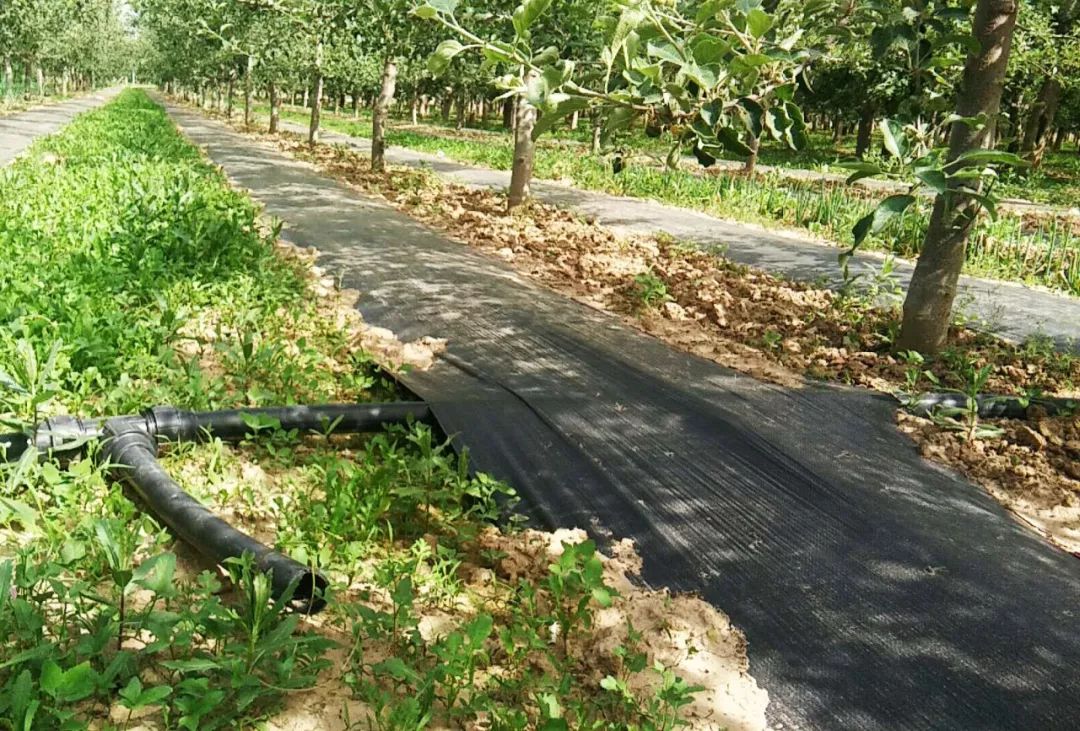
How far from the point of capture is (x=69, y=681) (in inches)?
76.6

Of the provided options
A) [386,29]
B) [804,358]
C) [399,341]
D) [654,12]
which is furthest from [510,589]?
[386,29]

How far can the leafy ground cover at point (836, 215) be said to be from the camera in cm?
909

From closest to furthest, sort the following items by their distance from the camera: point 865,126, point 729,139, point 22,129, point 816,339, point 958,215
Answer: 1. point 729,139
2. point 958,215
3. point 816,339
4. point 22,129
5. point 865,126

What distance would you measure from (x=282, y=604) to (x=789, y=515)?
2029 millimetres

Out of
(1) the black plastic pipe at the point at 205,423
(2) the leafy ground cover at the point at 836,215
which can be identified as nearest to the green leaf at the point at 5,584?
(1) the black plastic pipe at the point at 205,423

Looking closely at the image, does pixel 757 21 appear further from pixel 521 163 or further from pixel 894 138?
pixel 521 163

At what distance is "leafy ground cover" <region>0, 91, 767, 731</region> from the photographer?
7.23ft

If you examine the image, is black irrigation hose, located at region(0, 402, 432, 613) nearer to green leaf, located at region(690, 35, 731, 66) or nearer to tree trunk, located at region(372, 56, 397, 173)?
green leaf, located at region(690, 35, 731, 66)

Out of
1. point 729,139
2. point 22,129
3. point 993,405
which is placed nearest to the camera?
point 729,139

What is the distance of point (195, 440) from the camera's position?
3.73m

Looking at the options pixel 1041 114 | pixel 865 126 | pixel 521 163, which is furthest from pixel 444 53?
pixel 865 126

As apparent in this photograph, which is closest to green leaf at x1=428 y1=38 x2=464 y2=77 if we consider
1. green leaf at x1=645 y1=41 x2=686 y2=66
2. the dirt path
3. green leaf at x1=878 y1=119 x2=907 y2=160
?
green leaf at x1=645 y1=41 x2=686 y2=66

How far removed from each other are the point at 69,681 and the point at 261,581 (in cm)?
54

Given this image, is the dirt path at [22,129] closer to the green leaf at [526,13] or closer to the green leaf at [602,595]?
the green leaf at [602,595]
